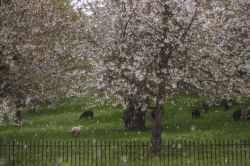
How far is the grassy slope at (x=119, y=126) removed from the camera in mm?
31422

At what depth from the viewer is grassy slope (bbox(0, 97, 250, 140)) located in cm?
3142

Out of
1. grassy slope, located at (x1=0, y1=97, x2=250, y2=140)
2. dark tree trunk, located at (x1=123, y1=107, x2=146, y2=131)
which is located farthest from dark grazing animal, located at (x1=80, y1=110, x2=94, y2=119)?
dark tree trunk, located at (x1=123, y1=107, x2=146, y2=131)

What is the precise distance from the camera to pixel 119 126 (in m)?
37.6

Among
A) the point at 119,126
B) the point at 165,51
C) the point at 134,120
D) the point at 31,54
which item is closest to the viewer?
the point at 165,51

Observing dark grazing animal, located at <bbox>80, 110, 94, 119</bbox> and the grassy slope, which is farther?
dark grazing animal, located at <bbox>80, 110, 94, 119</bbox>

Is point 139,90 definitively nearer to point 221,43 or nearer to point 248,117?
point 221,43

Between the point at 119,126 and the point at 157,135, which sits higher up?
the point at 157,135

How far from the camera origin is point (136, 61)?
2827 centimetres

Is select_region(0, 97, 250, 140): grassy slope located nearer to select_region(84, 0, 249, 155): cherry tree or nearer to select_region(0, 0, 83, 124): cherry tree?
select_region(84, 0, 249, 155): cherry tree

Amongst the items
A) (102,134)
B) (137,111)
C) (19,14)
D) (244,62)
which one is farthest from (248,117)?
(19,14)

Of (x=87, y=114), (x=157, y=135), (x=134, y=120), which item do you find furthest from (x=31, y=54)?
(x=87, y=114)

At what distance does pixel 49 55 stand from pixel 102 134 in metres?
7.27

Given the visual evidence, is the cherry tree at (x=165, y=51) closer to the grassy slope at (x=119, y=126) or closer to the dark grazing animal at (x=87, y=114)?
the grassy slope at (x=119, y=126)

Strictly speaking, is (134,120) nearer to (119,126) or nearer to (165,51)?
(119,126)
